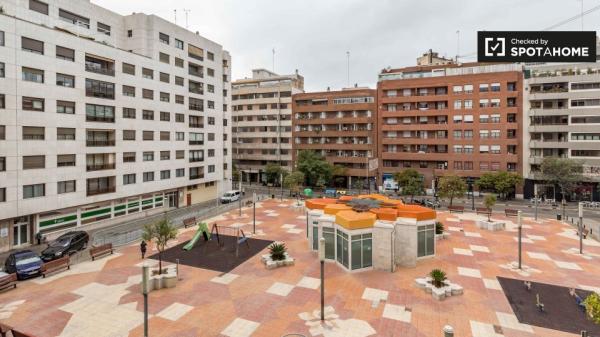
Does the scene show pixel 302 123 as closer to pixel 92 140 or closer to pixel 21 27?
pixel 92 140

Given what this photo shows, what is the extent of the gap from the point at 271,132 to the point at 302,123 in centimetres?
812

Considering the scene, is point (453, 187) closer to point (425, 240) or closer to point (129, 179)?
point (425, 240)

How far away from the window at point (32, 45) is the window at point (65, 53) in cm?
148

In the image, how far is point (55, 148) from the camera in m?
31.3

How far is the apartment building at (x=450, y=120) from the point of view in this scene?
5647 cm

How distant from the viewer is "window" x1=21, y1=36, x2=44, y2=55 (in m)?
28.7

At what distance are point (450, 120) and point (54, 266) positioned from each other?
59907 millimetres

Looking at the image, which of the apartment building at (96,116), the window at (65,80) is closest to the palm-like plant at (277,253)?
the apartment building at (96,116)

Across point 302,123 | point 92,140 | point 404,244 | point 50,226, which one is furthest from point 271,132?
point 404,244

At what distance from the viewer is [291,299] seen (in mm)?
17484

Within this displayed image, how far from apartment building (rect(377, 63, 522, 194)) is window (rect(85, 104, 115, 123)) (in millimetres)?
47073

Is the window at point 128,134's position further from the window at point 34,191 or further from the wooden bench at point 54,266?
the wooden bench at point 54,266

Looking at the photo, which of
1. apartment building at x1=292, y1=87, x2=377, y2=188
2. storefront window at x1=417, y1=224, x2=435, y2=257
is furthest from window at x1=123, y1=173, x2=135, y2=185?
apartment building at x1=292, y1=87, x2=377, y2=188

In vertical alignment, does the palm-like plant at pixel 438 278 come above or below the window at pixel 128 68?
below
